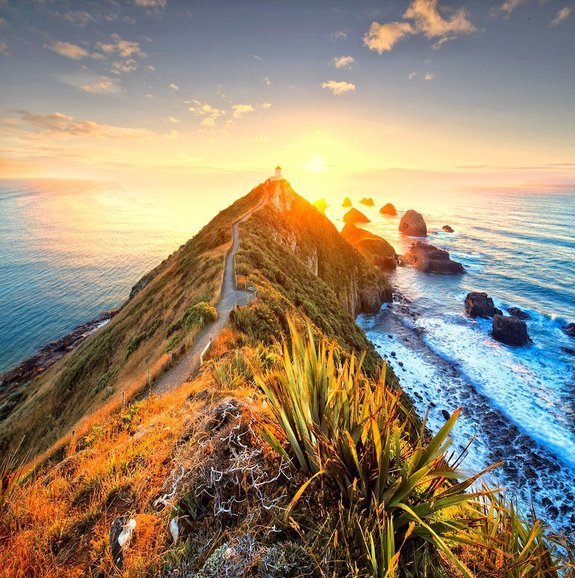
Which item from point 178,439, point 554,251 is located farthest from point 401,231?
point 178,439

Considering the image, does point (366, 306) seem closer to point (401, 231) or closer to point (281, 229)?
point (281, 229)

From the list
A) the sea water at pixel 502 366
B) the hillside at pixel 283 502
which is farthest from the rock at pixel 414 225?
the hillside at pixel 283 502

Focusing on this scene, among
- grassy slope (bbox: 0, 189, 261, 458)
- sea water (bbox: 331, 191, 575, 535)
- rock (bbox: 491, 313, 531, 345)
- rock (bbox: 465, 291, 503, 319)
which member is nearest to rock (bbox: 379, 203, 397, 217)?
sea water (bbox: 331, 191, 575, 535)

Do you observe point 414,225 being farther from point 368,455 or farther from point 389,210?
point 368,455

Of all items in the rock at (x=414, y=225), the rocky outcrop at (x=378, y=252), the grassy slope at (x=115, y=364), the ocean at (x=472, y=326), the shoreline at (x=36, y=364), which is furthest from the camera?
the rock at (x=414, y=225)

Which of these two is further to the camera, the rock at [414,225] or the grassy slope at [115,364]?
the rock at [414,225]

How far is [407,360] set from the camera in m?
35.1

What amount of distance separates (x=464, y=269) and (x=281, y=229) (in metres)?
46.4

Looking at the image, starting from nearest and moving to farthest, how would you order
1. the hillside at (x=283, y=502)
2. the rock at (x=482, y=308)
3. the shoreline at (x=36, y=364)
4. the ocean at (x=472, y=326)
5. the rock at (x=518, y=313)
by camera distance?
the hillside at (x=283, y=502) → the ocean at (x=472, y=326) → the shoreline at (x=36, y=364) → the rock at (x=518, y=313) → the rock at (x=482, y=308)

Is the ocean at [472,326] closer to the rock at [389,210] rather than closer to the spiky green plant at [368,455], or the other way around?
the spiky green plant at [368,455]

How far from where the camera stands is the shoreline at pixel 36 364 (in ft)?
112

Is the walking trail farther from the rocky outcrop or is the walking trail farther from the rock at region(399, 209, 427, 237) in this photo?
the rock at region(399, 209, 427, 237)

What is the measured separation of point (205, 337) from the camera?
1368 centimetres

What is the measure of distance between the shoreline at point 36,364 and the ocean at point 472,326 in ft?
7.24
